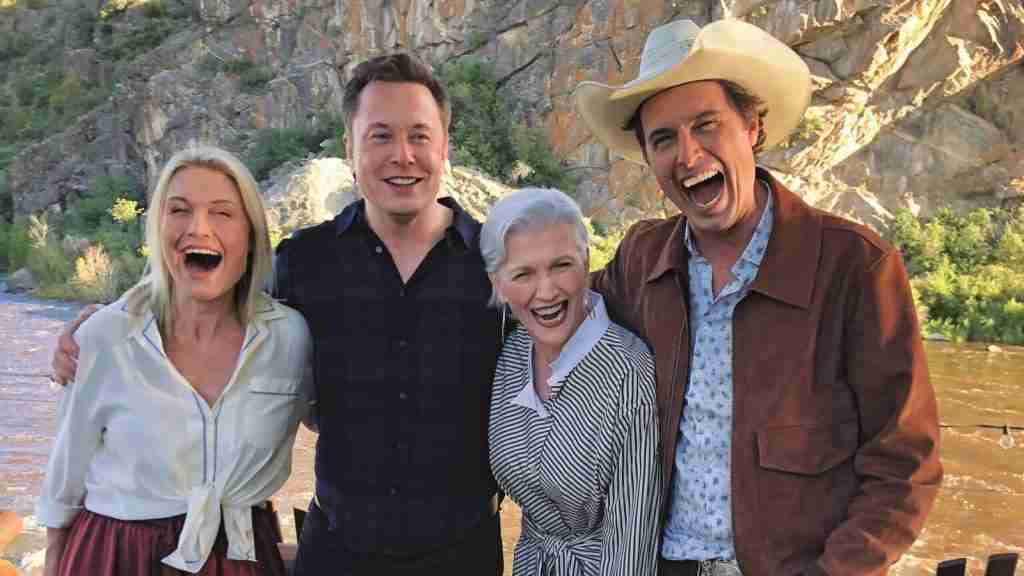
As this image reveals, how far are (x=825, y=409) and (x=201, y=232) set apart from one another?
1.70 metres

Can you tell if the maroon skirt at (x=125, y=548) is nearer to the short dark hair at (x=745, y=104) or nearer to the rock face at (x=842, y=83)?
the short dark hair at (x=745, y=104)

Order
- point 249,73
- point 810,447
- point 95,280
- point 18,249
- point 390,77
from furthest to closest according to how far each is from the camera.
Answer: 1. point 249,73
2. point 18,249
3. point 95,280
4. point 390,77
5. point 810,447


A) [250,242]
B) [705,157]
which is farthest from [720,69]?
[250,242]

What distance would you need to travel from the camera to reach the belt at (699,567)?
216 centimetres

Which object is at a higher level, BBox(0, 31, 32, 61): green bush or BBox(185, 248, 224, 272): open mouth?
BBox(0, 31, 32, 61): green bush

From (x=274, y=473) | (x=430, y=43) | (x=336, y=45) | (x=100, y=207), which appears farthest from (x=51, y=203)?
(x=274, y=473)

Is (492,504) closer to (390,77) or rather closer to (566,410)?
(566,410)

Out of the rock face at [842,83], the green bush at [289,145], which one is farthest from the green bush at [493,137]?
the green bush at [289,145]

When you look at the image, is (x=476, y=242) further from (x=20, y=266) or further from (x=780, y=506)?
(x=20, y=266)

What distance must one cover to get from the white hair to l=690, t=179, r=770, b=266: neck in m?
0.34

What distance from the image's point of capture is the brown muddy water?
8.82 metres

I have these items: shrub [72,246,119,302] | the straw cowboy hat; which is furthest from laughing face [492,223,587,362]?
shrub [72,246,119,302]

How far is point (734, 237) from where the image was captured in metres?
2.31

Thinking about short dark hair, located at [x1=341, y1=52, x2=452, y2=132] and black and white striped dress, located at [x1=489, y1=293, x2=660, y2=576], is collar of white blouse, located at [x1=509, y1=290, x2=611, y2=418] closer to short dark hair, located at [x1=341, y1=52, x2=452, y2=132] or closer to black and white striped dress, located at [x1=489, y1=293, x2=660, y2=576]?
black and white striped dress, located at [x1=489, y1=293, x2=660, y2=576]
